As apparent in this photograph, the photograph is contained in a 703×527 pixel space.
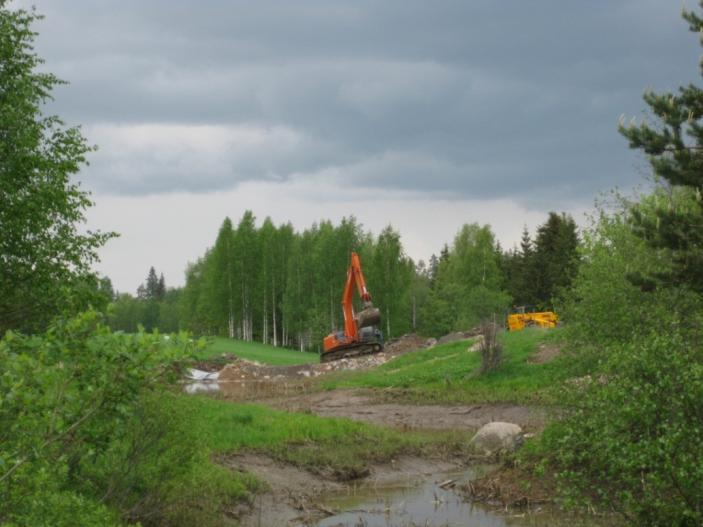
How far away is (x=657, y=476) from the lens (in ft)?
29.5

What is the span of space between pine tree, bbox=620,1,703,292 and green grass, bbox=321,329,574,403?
347 inches

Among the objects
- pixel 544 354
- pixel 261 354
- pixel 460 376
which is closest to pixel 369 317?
pixel 460 376

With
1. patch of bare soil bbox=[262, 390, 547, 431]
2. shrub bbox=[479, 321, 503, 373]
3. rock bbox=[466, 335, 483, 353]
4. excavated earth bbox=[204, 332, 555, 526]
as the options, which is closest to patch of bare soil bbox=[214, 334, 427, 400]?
excavated earth bbox=[204, 332, 555, 526]

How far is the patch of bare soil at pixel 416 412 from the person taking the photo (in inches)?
1021

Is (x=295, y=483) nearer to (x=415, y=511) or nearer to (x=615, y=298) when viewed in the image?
(x=415, y=511)

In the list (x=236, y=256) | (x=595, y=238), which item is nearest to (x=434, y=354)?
(x=595, y=238)

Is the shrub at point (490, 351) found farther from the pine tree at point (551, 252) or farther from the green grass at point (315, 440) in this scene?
the pine tree at point (551, 252)

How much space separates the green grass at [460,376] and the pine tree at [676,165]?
28.9 ft

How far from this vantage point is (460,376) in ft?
115

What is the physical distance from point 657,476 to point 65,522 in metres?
5.94

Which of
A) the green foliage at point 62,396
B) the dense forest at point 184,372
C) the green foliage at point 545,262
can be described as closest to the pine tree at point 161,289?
the green foliage at point 545,262

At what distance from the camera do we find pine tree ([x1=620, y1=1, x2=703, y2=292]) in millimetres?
19188

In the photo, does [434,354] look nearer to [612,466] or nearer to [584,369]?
[584,369]

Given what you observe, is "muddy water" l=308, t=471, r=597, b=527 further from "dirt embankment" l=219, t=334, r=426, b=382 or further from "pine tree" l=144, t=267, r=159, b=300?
"pine tree" l=144, t=267, r=159, b=300
